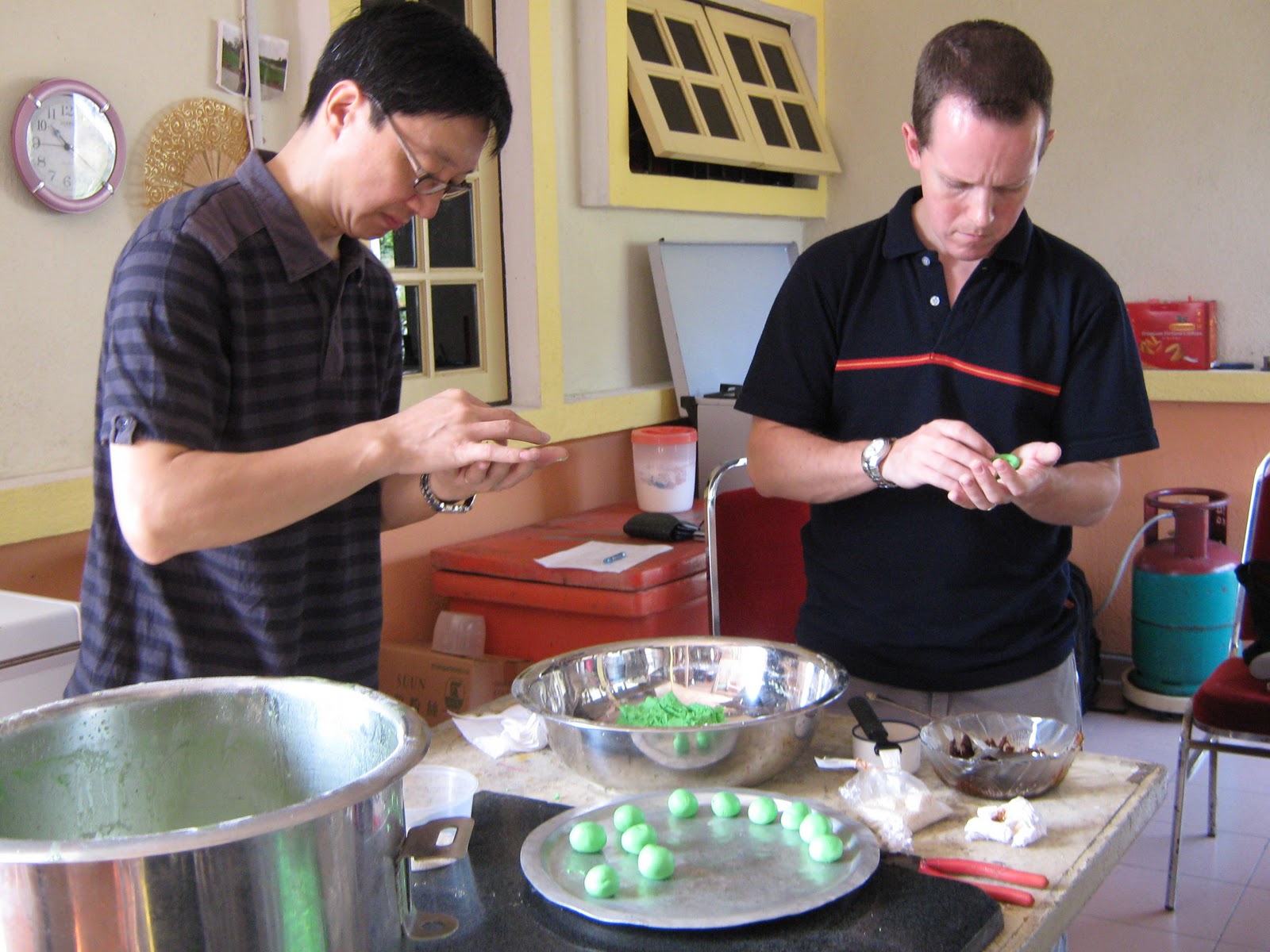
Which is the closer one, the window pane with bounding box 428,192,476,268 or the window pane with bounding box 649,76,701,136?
the window pane with bounding box 428,192,476,268

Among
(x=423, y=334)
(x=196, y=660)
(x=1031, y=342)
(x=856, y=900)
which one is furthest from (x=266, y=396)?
(x=423, y=334)

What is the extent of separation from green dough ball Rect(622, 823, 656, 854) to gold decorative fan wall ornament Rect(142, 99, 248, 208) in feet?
6.20

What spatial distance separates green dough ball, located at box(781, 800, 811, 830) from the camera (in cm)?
121

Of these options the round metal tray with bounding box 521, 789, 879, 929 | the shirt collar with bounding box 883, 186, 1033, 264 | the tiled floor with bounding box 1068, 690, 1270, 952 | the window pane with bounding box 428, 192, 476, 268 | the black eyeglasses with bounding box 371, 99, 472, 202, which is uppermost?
the window pane with bounding box 428, 192, 476, 268

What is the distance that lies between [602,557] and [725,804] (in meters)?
1.82

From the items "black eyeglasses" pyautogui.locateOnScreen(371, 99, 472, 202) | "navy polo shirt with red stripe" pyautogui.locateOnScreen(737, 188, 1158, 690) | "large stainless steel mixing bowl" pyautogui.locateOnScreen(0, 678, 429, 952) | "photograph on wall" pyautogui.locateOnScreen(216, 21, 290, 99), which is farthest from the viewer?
"photograph on wall" pyautogui.locateOnScreen(216, 21, 290, 99)

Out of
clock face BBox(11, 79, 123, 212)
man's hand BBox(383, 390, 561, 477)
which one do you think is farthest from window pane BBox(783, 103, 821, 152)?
man's hand BBox(383, 390, 561, 477)

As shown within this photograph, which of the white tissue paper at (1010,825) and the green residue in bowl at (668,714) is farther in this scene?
the green residue in bowl at (668,714)

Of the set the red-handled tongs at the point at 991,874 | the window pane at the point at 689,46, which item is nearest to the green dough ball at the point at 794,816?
A: the red-handled tongs at the point at 991,874

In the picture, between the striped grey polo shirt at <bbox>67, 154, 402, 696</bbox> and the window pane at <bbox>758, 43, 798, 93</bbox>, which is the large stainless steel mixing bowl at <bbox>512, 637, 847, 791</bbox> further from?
the window pane at <bbox>758, 43, 798, 93</bbox>

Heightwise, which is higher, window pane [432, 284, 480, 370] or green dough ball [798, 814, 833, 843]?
window pane [432, 284, 480, 370]

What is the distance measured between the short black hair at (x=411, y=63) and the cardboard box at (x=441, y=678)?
1722mm

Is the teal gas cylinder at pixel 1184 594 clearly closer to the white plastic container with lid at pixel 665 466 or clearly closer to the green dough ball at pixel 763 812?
the white plastic container with lid at pixel 665 466

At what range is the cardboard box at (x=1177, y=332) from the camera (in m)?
4.18
